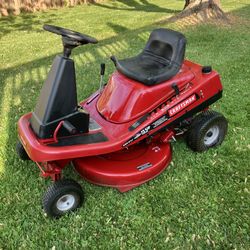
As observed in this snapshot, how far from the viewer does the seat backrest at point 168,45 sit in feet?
11.4

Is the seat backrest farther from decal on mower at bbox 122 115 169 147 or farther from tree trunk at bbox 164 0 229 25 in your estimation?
tree trunk at bbox 164 0 229 25

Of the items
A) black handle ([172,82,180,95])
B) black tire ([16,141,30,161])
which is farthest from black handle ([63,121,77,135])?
black handle ([172,82,180,95])

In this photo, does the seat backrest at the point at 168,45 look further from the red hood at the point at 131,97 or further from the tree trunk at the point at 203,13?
the tree trunk at the point at 203,13

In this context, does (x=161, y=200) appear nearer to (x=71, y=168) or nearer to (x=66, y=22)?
(x=71, y=168)

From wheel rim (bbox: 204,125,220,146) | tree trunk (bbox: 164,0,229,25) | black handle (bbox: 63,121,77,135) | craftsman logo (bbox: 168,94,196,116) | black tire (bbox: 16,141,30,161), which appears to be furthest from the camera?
tree trunk (bbox: 164,0,229,25)

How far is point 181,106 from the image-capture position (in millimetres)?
3467

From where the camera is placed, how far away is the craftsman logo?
3406 millimetres

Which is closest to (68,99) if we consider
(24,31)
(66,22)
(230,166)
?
(230,166)

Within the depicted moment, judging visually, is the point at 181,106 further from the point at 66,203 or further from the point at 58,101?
the point at 66,203

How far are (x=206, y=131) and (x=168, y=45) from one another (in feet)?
3.14

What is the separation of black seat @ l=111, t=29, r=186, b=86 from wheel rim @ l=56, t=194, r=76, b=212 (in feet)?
4.00

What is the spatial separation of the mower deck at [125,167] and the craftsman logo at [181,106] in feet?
1.40

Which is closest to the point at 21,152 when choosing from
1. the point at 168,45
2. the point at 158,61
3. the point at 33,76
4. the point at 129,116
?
the point at 129,116

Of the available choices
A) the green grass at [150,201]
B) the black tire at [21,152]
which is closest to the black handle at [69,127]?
the green grass at [150,201]
